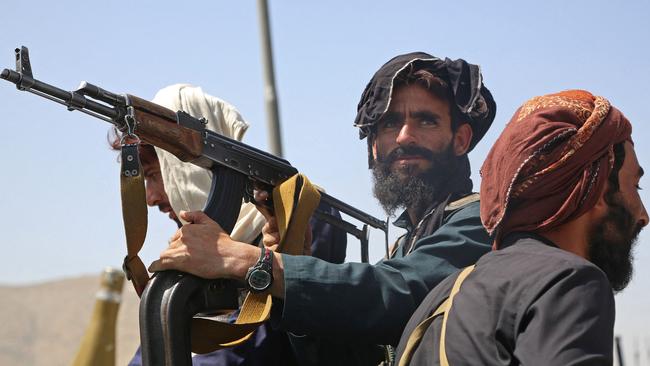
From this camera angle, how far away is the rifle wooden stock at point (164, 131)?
3.37 m

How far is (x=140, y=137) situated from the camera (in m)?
3.40

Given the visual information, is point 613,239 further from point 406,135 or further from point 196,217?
point 406,135

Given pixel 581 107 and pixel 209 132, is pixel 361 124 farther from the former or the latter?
pixel 581 107

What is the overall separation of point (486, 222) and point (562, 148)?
289 mm

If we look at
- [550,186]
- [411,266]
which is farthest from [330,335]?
[550,186]

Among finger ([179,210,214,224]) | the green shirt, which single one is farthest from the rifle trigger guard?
the green shirt

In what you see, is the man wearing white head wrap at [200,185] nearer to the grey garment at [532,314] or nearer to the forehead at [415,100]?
the forehead at [415,100]

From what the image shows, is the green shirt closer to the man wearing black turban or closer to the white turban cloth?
the man wearing black turban

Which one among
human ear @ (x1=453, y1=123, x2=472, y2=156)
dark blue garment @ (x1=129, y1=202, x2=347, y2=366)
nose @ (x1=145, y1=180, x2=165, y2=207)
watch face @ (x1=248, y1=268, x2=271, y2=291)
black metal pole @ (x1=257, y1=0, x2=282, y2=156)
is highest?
black metal pole @ (x1=257, y1=0, x2=282, y2=156)

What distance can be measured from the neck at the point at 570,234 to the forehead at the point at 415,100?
1698 mm

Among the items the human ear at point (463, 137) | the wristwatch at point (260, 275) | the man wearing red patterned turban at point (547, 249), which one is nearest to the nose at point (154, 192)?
the wristwatch at point (260, 275)

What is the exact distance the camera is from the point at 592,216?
8.57 ft

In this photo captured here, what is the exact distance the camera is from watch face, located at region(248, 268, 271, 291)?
10.6 ft

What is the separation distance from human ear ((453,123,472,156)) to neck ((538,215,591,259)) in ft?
5.46
